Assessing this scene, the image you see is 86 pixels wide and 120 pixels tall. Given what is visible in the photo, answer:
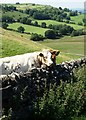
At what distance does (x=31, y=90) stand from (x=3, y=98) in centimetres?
142

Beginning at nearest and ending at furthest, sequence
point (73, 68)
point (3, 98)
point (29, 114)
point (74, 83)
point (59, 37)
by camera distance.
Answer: point (3, 98) < point (29, 114) < point (74, 83) < point (73, 68) < point (59, 37)

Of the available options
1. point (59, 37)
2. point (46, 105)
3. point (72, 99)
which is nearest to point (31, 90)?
point (46, 105)

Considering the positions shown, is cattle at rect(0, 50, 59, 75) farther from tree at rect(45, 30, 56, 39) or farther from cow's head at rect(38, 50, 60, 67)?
tree at rect(45, 30, 56, 39)

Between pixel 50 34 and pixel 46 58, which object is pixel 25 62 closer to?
pixel 46 58

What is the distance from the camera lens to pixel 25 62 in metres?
13.1

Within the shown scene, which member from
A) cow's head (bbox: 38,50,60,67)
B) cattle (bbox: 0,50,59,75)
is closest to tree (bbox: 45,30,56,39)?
cow's head (bbox: 38,50,60,67)

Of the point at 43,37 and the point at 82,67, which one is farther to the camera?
the point at 43,37

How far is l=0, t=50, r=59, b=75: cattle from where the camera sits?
1265 centimetres

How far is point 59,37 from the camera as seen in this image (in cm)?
10419

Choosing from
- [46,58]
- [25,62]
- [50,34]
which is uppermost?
[46,58]

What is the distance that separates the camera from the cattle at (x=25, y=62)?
41.5 ft

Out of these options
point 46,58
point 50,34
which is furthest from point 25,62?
point 50,34

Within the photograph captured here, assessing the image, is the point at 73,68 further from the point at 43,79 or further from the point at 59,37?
the point at 59,37

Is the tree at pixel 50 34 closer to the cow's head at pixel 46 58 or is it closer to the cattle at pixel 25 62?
the cow's head at pixel 46 58
